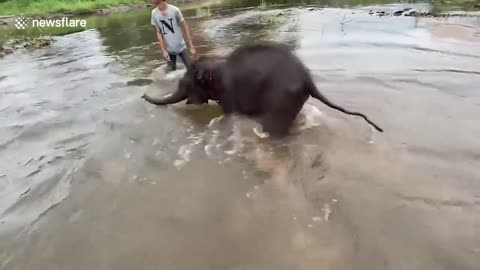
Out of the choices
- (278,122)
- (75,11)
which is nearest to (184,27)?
(278,122)

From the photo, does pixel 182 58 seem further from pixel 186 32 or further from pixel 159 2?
pixel 159 2

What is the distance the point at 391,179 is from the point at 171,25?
478 cm

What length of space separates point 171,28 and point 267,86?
353 centimetres

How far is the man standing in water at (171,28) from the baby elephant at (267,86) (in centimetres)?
250

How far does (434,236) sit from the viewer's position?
10.5 ft

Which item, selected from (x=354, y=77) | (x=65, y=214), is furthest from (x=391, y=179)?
(x=354, y=77)

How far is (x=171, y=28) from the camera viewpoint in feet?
24.3

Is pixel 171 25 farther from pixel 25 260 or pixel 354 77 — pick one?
pixel 25 260

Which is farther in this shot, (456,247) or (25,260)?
(25,260)

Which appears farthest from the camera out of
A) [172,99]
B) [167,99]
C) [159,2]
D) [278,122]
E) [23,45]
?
[23,45]

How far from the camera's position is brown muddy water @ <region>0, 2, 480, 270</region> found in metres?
3.22

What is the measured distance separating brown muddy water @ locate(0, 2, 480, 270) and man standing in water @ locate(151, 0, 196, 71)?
0.64 meters

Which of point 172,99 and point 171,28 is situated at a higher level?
point 171,28

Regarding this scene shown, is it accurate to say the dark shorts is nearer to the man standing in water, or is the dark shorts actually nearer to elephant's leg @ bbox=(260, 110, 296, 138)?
the man standing in water
